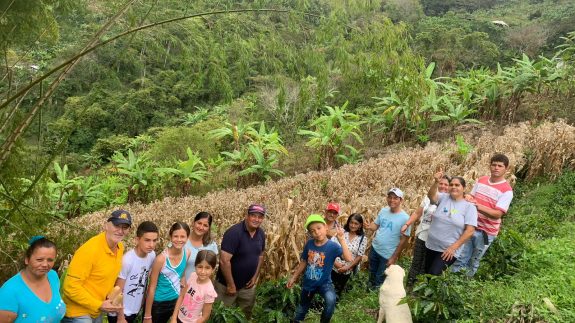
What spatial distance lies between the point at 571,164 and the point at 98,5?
8398 mm

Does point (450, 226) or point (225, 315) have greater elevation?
point (450, 226)

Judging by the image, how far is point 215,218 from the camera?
6.15 m

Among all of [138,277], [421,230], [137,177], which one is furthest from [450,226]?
[137,177]

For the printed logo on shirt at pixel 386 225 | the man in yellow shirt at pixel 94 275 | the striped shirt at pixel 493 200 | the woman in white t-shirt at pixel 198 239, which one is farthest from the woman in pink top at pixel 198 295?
the striped shirt at pixel 493 200

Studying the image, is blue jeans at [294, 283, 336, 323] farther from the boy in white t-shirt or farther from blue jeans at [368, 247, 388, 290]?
the boy in white t-shirt

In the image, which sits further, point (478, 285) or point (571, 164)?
point (571, 164)

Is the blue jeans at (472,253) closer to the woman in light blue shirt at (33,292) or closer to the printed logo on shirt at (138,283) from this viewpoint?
the printed logo on shirt at (138,283)

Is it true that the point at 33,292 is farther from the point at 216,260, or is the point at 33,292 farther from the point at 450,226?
the point at 450,226

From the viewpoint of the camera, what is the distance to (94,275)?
2.87m

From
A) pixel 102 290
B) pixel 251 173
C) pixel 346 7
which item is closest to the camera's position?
pixel 102 290

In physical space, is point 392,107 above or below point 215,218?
above

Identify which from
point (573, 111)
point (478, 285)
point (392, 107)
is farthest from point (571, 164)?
point (478, 285)

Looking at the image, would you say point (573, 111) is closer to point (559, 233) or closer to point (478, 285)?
point (559, 233)

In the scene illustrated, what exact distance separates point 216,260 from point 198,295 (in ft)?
0.86
